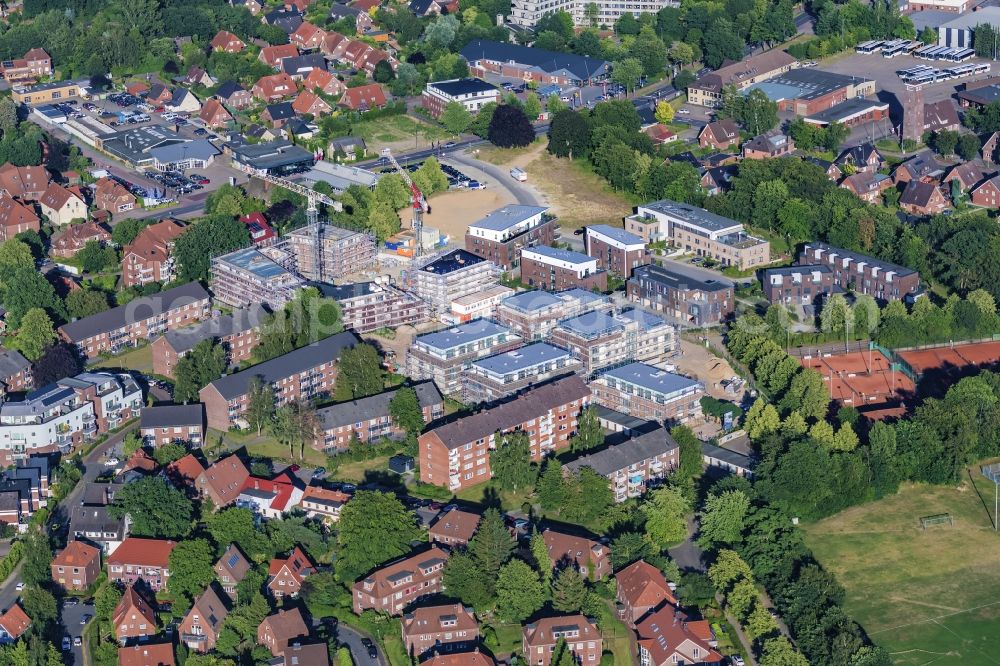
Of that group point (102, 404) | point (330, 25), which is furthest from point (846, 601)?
point (330, 25)

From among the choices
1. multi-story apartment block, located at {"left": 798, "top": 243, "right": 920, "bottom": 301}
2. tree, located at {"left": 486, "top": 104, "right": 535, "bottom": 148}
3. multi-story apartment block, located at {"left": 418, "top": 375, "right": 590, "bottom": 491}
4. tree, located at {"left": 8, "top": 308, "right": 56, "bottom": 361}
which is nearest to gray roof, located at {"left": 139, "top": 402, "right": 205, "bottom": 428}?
tree, located at {"left": 8, "top": 308, "right": 56, "bottom": 361}

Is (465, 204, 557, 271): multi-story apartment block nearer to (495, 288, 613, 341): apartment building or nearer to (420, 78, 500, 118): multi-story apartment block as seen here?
(495, 288, 613, 341): apartment building

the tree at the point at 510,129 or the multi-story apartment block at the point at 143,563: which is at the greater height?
the tree at the point at 510,129

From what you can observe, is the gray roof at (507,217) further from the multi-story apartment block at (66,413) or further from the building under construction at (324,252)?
the multi-story apartment block at (66,413)

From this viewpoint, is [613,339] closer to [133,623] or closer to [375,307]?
[375,307]

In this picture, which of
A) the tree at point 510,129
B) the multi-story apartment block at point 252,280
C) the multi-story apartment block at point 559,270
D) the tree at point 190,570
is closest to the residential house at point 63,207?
the multi-story apartment block at point 252,280

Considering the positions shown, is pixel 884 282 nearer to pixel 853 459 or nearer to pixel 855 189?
pixel 855 189
